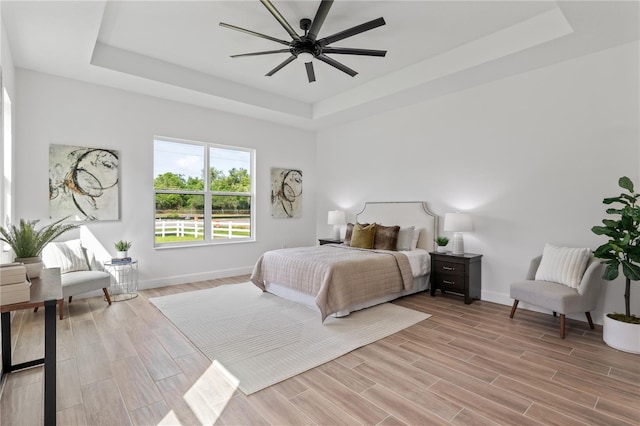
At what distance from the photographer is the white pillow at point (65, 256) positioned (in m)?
3.82

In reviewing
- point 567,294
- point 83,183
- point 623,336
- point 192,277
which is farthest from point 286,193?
point 623,336

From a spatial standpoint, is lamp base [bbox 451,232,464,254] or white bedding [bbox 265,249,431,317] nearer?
white bedding [bbox 265,249,431,317]

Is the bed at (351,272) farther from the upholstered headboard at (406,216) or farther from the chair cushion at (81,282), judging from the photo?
the chair cushion at (81,282)

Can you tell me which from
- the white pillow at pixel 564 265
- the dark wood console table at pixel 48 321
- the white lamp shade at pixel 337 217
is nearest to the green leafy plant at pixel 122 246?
the dark wood console table at pixel 48 321

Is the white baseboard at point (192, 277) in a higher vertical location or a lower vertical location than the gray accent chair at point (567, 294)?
lower

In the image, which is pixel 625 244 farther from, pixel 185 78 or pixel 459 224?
pixel 185 78

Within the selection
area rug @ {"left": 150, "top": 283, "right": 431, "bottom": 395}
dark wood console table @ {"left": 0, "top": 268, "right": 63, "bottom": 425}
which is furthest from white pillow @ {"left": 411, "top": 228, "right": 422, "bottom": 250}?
dark wood console table @ {"left": 0, "top": 268, "right": 63, "bottom": 425}

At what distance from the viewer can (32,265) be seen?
2117 millimetres

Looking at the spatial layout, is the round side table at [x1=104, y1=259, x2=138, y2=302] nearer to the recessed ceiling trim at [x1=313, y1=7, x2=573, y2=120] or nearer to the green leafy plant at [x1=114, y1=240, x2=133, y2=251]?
the green leafy plant at [x1=114, y1=240, x2=133, y2=251]

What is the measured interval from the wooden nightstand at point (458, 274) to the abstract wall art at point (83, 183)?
4.50 m

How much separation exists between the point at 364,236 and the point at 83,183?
3921 mm

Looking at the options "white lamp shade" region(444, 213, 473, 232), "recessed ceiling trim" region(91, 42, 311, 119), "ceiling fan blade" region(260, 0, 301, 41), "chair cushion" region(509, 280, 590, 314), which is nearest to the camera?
"ceiling fan blade" region(260, 0, 301, 41)

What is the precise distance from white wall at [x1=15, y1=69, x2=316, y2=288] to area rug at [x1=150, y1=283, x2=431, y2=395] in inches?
42.1

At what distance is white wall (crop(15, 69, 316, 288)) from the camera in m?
4.05
